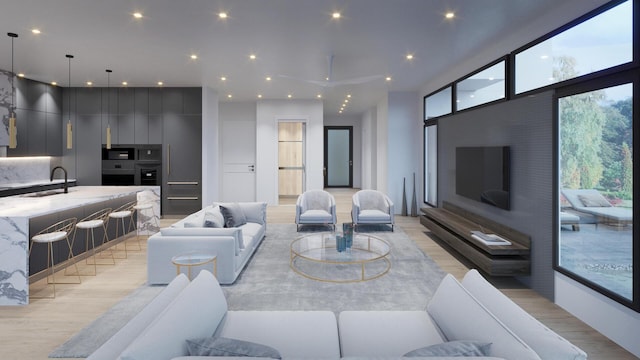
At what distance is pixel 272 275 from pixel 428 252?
2.34 m

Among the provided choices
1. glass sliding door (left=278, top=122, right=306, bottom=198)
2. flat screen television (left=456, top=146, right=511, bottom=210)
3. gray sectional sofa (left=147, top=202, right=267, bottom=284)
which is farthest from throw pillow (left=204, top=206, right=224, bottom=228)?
glass sliding door (left=278, top=122, right=306, bottom=198)

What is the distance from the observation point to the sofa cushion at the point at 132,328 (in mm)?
1292

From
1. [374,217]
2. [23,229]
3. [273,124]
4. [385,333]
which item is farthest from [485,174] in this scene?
[273,124]

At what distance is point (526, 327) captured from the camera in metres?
1.46

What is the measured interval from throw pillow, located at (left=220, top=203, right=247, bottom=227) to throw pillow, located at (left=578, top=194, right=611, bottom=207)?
3924mm

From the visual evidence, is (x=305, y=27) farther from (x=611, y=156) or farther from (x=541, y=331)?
(x=541, y=331)

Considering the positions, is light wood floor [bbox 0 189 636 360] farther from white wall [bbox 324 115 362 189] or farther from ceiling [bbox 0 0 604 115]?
white wall [bbox 324 115 362 189]

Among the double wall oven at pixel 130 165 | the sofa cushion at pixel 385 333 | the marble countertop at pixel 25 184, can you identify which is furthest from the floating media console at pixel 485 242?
the marble countertop at pixel 25 184

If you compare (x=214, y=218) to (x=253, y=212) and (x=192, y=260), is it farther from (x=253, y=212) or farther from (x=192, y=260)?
(x=253, y=212)

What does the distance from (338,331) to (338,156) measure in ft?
38.4

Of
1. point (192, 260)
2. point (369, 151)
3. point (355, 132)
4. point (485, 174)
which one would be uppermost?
point (355, 132)

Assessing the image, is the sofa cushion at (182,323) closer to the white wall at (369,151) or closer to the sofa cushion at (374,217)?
the sofa cushion at (374,217)

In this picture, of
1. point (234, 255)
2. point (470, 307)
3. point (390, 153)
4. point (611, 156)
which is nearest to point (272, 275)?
point (234, 255)

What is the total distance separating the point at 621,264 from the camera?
2662mm
